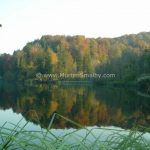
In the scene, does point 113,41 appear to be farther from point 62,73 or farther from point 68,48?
point 62,73

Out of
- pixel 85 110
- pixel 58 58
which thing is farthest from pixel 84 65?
pixel 85 110

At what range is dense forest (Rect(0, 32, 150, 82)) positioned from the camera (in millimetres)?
71588

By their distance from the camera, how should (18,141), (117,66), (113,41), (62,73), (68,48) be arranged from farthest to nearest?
(113,41), (68,48), (62,73), (117,66), (18,141)

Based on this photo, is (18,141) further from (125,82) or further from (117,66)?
(117,66)

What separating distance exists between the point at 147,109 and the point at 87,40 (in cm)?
8582

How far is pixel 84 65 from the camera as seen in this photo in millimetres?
88562

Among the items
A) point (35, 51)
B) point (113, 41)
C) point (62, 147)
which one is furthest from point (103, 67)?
point (62, 147)

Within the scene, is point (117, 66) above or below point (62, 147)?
below

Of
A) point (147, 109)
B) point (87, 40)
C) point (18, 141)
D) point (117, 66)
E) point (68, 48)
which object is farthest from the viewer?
point (87, 40)

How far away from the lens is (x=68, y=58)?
8881 centimetres

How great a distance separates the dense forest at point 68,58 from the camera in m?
71.6

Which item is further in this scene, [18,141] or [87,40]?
[87,40]

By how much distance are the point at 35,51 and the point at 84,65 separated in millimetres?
12585

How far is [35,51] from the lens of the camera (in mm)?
92312
